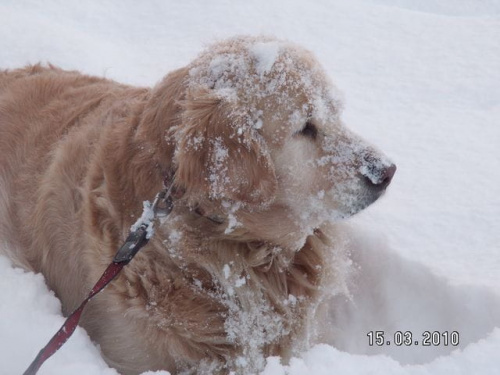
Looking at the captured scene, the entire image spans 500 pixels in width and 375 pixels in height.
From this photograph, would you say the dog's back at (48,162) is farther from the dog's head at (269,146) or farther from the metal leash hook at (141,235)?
the dog's head at (269,146)

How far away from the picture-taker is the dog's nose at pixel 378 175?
7.71 feet

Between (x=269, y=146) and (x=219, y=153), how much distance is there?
0.25m

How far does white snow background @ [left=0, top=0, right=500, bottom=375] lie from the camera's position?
2.43 meters

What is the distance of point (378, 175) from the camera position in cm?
235

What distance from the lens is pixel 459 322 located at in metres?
2.99

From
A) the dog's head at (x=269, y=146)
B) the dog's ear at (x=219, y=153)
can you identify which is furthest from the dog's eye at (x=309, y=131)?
the dog's ear at (x=219, y=153)

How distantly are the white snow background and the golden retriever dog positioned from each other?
0.29 m

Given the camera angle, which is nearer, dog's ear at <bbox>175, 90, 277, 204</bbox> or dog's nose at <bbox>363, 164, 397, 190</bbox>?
dog's ear at <bbox>175, 90, 277, 204</bbox>

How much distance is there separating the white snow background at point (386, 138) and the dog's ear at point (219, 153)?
564mm

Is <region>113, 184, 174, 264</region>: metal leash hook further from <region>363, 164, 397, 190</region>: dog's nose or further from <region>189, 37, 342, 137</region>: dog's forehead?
<region>363, 164, 397, 190</region>: dog's nose

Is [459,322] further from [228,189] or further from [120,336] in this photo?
[120,336]

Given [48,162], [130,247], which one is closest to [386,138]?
[48,162]

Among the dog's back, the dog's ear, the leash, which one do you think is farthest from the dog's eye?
the dog's back

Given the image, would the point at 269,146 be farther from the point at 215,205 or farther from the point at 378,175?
the point at 378,175
